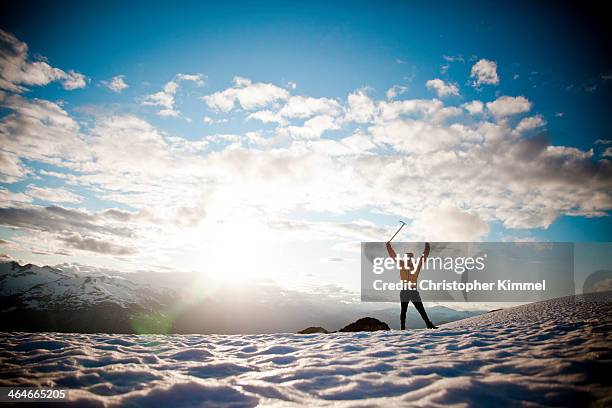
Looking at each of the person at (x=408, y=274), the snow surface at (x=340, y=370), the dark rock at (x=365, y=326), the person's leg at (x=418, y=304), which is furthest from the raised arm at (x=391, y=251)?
the dark rock at (x=365, y=326)

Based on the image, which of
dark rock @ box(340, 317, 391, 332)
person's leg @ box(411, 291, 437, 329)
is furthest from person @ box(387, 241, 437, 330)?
dark rock @ box(340, 317, 391, 332)

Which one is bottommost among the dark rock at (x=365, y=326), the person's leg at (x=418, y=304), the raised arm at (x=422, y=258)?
the dark rock at (x=365, y=326)

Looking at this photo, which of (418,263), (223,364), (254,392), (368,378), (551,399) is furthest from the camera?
(418,263)

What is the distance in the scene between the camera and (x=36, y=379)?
16.7 ft

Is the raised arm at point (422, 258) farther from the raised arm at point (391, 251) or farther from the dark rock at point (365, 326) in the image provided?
the dark rock at point (365, 326)

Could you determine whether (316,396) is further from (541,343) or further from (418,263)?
(418,263)

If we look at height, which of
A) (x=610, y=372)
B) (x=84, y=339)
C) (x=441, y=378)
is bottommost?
(x=84, y=339)

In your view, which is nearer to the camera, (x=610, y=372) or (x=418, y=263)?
(x=610, y=372)

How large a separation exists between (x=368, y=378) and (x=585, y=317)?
321 inches

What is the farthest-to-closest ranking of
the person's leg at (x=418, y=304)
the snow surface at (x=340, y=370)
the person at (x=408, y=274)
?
1. the person at (x=408, y=274)
2. the person's leg at (x=418, y=304)
3. the snow surface at (x=340, y=370)

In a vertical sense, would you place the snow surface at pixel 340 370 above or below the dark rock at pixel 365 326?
above

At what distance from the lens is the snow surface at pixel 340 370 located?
13.7 feet

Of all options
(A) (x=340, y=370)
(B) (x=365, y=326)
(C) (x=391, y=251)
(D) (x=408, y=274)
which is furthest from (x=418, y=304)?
(A) (x=340, y=370)

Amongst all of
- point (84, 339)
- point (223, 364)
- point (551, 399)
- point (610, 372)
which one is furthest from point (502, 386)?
point (84, 339)
